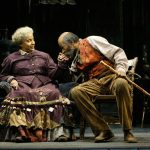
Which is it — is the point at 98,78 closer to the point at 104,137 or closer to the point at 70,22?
the point at 104,137

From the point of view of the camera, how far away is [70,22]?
9672 mm

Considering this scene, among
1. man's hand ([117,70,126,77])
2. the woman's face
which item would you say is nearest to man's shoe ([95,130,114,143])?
man's hand ([117,70,126,77])

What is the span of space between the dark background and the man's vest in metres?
2.74

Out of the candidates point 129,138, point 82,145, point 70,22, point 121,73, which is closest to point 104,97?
point 121,73

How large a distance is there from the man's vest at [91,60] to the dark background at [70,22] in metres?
2.74

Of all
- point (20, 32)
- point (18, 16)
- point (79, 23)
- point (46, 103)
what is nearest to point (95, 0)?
point (79, 23)

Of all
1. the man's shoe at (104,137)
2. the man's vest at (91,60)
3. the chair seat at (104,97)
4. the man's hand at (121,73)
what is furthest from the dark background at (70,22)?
the man's hand at (121,73)

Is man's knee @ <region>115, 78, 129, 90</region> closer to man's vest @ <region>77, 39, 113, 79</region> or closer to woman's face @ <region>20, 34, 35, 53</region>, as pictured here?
man's vest @ <region>77, 39, 113, 79</region>

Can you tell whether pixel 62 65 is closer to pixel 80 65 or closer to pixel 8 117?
pixel 80 65

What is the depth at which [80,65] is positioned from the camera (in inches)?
261

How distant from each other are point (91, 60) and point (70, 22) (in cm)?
326

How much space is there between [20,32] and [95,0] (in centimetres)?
275

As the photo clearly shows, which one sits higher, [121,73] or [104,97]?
[121,73]

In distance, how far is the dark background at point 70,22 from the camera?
9547 mm
